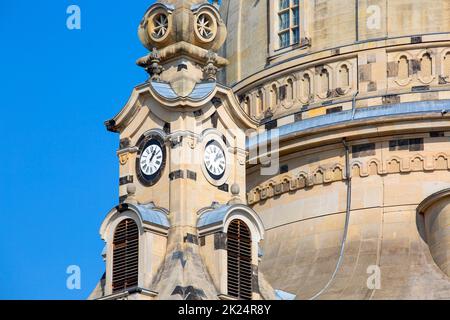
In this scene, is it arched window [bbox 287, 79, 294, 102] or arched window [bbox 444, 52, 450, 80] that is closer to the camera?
arched window [bbox 444, 52, 450, 80]

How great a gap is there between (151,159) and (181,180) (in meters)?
1.59

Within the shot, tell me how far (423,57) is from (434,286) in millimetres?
8207

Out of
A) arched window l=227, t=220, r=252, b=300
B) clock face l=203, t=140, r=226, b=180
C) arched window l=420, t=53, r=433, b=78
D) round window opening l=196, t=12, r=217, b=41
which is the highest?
arched window l=420, t=53, r=433, b=78

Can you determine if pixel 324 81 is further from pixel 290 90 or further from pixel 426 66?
pixel 426 66

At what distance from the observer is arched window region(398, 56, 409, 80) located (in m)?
68.4

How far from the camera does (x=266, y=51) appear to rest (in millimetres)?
71250

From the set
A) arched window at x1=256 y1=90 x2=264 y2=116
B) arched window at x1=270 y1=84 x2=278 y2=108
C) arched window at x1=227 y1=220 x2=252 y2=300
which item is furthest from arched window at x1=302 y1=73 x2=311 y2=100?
arched window at x1=227 y1=220 x2=252 y2=300

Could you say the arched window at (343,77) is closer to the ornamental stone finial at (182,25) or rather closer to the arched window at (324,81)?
the arched window at (324,81)

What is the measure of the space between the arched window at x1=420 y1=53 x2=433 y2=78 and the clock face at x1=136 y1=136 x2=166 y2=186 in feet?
32.9

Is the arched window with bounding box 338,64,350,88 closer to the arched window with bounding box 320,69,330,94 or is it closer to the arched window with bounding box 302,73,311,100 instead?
the arched window with bounding box 320,69,330,94

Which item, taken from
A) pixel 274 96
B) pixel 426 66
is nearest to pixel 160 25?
pixel 274 96

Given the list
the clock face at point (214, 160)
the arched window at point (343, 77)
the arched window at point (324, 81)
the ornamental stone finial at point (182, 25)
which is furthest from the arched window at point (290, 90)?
the clock face at point (214, 160)

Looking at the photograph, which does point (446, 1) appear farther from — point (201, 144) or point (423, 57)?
point (201, 144)
